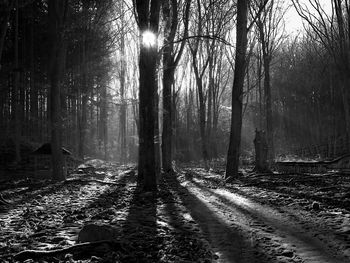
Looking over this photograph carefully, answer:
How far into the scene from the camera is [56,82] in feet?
44.5

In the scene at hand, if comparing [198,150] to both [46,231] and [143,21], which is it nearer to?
[143,21]

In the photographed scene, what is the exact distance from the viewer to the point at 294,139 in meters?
42.4

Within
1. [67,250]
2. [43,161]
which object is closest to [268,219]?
[67,250]

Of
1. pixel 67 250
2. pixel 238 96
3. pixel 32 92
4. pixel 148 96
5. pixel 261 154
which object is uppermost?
pixel 32 92

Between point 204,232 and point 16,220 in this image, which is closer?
point 204,232

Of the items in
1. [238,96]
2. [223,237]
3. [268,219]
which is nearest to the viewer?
[223,237]

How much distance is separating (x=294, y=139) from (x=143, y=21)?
36401mm

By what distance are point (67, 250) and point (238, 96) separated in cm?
1024

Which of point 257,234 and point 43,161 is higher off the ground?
point 43,161

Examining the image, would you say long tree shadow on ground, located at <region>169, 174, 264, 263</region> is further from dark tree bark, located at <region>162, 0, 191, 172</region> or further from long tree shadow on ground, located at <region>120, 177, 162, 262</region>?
dark tree bark, located at <region>162, 0, 191, 172</region>

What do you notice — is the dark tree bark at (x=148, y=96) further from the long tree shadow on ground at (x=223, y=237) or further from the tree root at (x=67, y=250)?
the tree root at (x=67, y=250)

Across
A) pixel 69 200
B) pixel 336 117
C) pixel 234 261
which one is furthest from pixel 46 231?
pixel 336 117

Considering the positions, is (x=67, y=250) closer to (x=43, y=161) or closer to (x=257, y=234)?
(x=257, y=234)

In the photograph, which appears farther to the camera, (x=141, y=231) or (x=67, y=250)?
(x=141, y=231)
